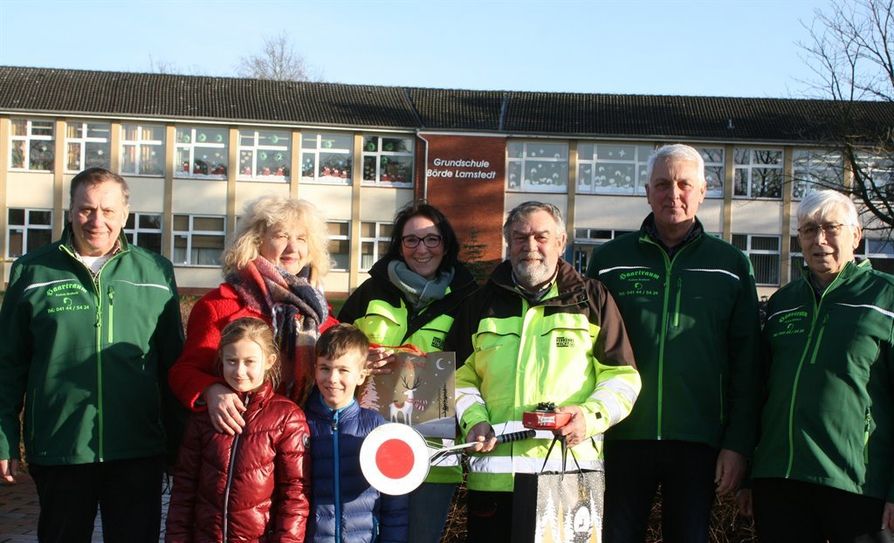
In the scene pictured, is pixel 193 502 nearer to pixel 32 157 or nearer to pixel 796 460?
pixel 796 460

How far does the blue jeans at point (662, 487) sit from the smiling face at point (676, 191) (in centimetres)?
101

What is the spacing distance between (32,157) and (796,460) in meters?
36.4

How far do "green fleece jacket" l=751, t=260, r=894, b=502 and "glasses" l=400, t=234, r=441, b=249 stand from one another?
1.65m

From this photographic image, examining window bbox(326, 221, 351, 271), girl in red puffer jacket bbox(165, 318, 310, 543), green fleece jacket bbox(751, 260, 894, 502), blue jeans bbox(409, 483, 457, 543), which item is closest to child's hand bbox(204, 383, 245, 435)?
girl in red puffer jacket bbox(165, 318, 310, 543)

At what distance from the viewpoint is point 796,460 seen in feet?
13.3

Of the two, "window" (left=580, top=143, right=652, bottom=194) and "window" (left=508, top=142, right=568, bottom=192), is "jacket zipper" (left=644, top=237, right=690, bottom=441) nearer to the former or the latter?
"window" (left=508, top=142, right=568, bottom=192)

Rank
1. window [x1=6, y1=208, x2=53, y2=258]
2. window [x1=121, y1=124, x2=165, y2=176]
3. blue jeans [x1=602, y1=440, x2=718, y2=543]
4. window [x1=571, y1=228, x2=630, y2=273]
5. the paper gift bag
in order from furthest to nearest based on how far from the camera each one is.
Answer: window [x1=571, y1=228, x2=630, y2=273], window [x1=121, y1=124, x2=165, y2=176], window [x1=6, y1=208, x2=53, y2=258], blue jeans [x1=602, y1=440, x2=718, y2=543], the paper gift bag

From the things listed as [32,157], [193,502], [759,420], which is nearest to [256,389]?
[193,502]

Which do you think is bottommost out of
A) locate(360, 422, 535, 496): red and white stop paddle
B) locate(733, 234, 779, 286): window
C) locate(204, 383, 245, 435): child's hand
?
locate(360, 422, 535, 496): red and white stop paddle

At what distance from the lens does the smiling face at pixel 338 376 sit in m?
4.04

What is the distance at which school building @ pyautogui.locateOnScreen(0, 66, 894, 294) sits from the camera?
117 ft

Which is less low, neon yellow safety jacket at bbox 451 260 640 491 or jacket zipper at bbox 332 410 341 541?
neon yellow safety jacket at bbox 451 260 640 491

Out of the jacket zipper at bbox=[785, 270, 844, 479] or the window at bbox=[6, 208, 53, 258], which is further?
the window at bbox=[6, 208, 53, 258]

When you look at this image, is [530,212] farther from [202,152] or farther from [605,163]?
[202,152]
